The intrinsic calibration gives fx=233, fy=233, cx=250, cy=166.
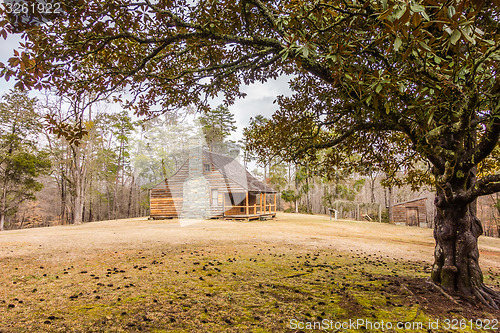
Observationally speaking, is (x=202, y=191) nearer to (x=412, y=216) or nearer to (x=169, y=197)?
(x=169, y=197)

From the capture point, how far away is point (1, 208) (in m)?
20.5

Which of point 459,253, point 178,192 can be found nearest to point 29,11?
point 459,253

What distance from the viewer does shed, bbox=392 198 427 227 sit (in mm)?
23891

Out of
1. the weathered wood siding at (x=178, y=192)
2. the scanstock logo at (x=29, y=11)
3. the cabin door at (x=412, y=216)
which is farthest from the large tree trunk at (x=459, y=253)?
the cabin door at (x=412, y=216)

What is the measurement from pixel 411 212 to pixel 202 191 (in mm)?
21754

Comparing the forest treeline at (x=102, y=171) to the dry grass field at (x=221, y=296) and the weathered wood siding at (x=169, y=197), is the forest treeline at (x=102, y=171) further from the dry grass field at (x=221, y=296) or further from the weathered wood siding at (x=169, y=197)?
the dry grass field at (x=221, y=296)

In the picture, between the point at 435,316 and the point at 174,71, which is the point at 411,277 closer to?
the point at 435,316

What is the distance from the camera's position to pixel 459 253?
352 cm

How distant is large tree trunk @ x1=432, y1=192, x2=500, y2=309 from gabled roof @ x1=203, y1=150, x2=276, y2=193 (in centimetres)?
1759

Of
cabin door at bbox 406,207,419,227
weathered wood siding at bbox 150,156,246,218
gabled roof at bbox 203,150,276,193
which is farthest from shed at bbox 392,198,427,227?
weathered wood siding at bbox 150,156,246,218

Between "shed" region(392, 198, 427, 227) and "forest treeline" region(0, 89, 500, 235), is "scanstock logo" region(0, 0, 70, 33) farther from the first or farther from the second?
"shed" region(392, 198, 427, 227)

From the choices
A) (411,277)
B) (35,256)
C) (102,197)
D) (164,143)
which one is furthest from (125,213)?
(411,277)

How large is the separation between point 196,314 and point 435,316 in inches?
114

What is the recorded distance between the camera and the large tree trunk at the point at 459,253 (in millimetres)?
3441
